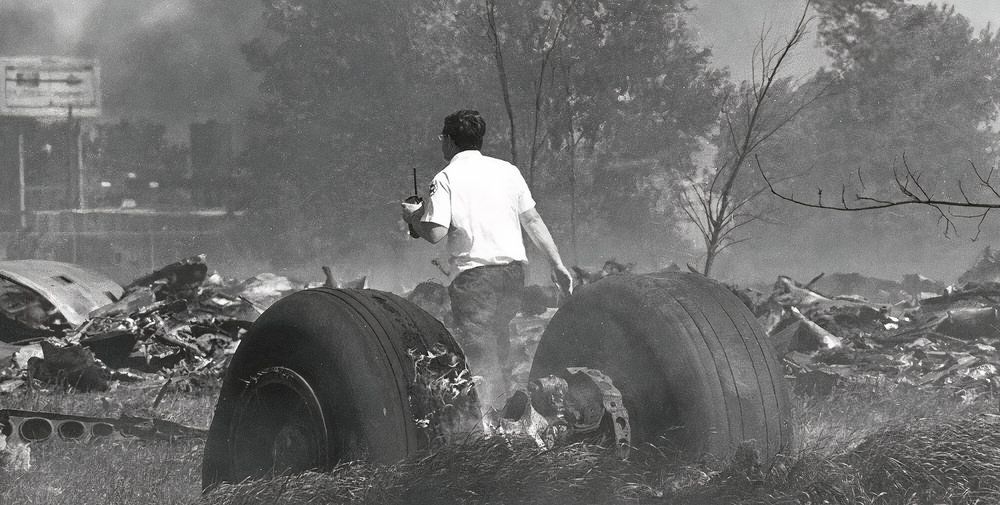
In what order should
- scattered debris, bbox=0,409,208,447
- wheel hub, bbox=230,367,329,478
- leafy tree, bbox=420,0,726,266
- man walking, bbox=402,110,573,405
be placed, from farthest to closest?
leafy tree, bbox=420,0,726,266 < scattered debris, bbox=0,409,208,447 < man walking, bbox=402,110,573,405 < wheel hub, bbox=230,367,329,478

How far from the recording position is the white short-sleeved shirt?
431 cm

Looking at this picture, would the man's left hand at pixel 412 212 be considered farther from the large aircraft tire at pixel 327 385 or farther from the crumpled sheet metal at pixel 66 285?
the crumpled sheet metal at pixel 66 285

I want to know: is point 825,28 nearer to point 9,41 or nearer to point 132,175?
point 132,175

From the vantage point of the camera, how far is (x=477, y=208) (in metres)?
4.37

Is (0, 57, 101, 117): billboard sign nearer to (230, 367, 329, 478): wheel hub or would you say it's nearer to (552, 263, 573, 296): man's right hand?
(552, 263, 573, 296): man's right hand

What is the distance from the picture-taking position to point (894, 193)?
1908 centimetres

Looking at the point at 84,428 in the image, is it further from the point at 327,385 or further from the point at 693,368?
the point at 693,368

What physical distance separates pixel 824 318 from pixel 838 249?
13954 mm

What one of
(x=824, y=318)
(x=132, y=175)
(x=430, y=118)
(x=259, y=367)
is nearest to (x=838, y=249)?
(x=430, y=118)

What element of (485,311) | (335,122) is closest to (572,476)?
(485,311)

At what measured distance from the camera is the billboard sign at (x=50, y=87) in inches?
925

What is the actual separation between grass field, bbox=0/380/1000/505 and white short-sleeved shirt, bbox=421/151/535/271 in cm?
117

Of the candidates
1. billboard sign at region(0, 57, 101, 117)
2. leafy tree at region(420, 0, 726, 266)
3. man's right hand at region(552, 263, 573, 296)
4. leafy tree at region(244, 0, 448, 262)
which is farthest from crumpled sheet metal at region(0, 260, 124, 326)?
billboard sign at region(0, 57, 101, 117)

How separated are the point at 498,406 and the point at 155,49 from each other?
23.0 meters
